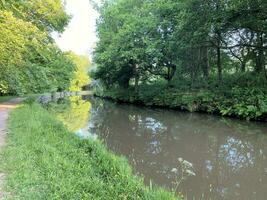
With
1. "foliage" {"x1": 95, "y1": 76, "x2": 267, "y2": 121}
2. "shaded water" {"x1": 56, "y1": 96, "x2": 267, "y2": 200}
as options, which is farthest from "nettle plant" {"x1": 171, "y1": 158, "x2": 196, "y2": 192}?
"foliage" {"x1": 95, "y1": 76, "x2": 267, "y2": 121}

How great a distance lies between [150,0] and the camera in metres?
28.5

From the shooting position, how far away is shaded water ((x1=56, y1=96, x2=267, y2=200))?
20.8ft

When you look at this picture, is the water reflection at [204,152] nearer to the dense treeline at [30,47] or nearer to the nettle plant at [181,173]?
the nettle plant at [181,173]

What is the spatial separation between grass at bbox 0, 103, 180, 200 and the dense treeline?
3318 mm

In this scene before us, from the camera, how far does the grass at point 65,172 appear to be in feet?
14.6

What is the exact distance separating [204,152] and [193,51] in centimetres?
1530

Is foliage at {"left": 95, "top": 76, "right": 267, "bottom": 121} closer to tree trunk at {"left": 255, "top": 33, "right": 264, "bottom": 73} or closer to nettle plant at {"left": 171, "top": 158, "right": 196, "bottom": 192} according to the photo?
tree trunk at {"left": 255, "top": 33, "right": 264, "bottom": 73}

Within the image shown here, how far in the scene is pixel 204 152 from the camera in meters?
9.58

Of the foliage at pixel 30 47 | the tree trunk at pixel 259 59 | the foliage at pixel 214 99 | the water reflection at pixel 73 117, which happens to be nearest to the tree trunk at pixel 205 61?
the foliage at pixel 214 99

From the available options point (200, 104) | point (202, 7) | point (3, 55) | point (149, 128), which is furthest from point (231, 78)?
point (3, 55)

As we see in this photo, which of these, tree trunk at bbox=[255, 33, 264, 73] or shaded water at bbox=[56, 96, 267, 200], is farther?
tree trunk at bbox=[255, 33, 264, 73]

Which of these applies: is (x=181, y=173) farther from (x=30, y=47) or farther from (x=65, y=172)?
(x=30, y=47)

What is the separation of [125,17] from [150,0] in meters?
2.92

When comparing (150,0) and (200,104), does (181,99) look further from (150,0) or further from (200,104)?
(150,0)
